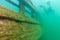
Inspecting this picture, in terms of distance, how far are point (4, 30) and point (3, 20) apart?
9 cm

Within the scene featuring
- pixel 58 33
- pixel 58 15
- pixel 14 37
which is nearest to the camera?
pixel 14 37

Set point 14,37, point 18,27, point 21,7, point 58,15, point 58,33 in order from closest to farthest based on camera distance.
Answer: point 14,37, point 18,27, point 21,7, point 58,33, point 58,15

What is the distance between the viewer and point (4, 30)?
4.39 ft

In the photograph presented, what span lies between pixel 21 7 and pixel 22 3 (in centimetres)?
7

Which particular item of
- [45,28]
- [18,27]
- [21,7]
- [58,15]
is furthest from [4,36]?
[58,15]

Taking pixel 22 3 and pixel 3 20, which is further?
pixel 22 3

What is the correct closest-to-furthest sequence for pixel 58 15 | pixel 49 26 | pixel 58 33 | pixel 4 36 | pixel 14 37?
1. pixel 4 36
2. pixel 14 37
3. pixel 49 26
4. pixel 58 33
5. pixel 58 15

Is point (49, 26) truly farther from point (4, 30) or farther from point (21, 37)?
point (4, 30)

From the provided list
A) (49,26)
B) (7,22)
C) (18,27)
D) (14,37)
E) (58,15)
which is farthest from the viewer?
(58,15)

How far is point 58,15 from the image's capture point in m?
5.88

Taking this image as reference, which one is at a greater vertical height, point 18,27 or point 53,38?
point 18,27

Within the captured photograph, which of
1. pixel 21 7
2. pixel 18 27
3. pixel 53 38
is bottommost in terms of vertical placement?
pixel 53 38

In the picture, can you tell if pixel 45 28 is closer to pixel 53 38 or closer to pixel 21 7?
pixel 53 38

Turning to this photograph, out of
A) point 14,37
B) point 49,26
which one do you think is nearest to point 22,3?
point 14,37
